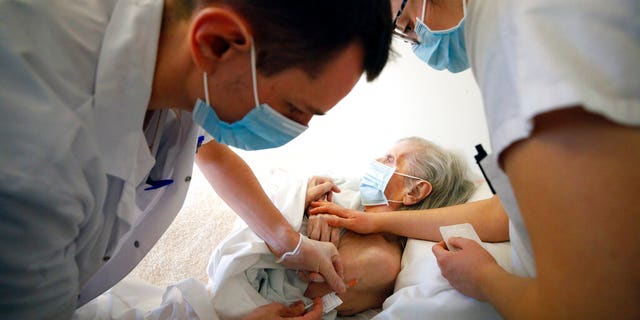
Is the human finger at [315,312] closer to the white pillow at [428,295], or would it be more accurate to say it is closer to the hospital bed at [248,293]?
the hospital bed at [248,293]

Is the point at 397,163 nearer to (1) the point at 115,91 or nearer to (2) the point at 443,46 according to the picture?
(2) the point at 443,46

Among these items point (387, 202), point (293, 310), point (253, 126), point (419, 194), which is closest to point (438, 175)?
point (419, 194)

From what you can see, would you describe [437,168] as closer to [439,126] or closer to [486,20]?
[439,126]

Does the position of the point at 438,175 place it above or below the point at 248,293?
above

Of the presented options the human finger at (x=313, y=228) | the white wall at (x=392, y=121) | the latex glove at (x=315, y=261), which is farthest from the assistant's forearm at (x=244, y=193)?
the white wall at (x=392, y=121)

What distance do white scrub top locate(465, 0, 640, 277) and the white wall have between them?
0.90m

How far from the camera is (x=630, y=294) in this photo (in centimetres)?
48

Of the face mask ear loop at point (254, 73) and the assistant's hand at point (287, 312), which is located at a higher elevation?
the face mask ear loop at point (254, 73)

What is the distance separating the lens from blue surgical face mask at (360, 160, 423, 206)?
1.49 meters

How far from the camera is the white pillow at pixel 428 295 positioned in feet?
3.21

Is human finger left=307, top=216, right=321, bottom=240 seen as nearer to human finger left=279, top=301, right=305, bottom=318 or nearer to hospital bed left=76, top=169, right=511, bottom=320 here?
hospital bed left=76, top=169, right=511, bottom=320

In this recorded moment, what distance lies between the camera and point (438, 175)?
1516 mm

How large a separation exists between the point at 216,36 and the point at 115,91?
0.21m

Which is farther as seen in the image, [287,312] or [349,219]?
[349,219]
